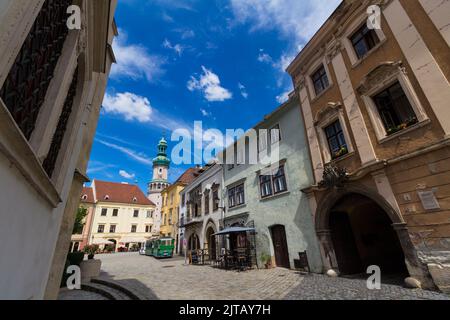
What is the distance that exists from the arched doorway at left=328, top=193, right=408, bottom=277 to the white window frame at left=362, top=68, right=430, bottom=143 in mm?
2979

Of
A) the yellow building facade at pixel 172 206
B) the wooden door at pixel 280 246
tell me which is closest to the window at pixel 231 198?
the wooden door at pixel 280 246

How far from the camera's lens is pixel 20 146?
1.59m

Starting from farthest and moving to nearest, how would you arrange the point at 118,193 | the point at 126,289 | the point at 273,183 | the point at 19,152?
the point at 118,193
the point at 273,183
the point at 126,289
the point at 19,152

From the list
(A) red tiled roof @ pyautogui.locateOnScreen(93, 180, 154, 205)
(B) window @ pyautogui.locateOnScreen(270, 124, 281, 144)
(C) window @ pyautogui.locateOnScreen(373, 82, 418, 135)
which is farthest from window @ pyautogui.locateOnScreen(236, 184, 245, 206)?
(A) red tiled roof @ pyautogui.locateOnScreen(93, 180, 154, 205)

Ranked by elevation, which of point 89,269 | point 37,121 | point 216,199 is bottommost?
point 89,269

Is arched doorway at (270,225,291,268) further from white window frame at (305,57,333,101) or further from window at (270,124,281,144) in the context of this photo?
white window frame at (305,57,333,101)

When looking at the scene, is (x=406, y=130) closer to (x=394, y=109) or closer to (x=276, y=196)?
(x=394, y=109)

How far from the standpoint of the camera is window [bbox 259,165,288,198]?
13.2 m

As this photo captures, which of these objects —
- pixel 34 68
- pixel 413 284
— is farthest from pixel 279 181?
pixel 34 68

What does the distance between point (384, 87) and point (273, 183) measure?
25.3 feet

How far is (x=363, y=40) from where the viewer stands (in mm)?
9625

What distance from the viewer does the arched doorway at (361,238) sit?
32.3ft

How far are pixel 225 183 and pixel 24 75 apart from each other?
17531 mm

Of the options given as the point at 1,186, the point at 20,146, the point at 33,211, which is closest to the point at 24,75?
the point at 20,146
